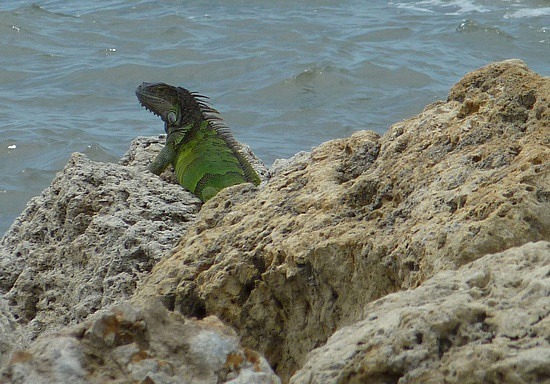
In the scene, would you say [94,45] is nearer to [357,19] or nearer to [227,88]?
[227,88]

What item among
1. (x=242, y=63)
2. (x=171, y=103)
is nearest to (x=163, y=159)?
(x=171, y=103)

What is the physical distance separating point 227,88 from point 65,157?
291cm

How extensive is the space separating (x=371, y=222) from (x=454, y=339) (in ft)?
4.05

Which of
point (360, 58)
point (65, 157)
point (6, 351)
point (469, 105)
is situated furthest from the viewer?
point (360, 58)

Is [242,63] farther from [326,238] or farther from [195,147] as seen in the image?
[326,238]

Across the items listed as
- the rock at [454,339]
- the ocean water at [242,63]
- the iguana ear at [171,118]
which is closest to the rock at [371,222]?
the rock at [454,339]

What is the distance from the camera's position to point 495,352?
76.4 inches

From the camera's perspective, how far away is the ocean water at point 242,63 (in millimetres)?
11008

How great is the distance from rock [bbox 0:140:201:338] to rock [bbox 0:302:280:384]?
64.9 inches

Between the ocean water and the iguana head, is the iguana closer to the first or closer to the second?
the iguana head

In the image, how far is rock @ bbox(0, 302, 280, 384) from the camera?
2.04 m

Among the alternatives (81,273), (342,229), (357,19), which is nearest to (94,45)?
(357,19)

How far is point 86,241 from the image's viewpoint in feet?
13.9

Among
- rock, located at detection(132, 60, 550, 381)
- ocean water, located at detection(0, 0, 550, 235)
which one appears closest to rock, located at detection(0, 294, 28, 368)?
rock, located at detection(132, 60, 550, 381)
